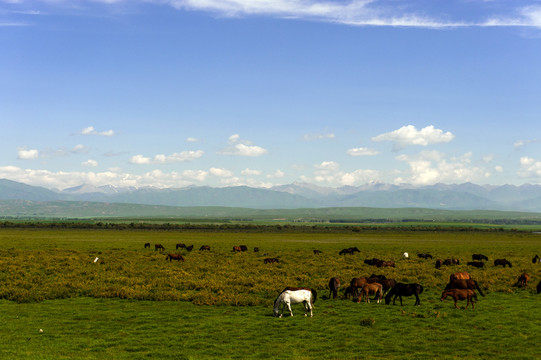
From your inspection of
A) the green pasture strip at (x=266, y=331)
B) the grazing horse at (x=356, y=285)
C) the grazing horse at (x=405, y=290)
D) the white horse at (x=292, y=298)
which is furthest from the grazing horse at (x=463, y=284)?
the white horse at (x=292, y=298)

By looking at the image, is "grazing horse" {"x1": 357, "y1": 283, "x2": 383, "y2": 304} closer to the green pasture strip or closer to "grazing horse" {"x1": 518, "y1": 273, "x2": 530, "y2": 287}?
the green pasture strip

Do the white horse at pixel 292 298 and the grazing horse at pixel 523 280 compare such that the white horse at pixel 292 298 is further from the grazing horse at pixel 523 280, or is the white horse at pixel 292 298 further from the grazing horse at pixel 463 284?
the grazing horse at pixel 523 280

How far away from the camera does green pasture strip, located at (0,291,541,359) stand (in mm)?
15141

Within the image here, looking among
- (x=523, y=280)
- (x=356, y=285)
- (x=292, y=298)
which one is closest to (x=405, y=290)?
(x=356, y=285)

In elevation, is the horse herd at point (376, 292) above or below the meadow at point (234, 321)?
above

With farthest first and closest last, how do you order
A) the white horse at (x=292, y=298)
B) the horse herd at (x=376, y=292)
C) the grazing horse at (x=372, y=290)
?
the grazing horse at (x=372, y=290)
the horse herd at (x=376, y=292)
the white horse at (x=292, y=298)

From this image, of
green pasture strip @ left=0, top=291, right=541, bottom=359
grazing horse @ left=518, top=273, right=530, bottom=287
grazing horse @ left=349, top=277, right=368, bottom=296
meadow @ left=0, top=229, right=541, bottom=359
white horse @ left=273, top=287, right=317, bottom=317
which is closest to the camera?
green pasture strip @ left=0, top=291, right=541, bottom=359

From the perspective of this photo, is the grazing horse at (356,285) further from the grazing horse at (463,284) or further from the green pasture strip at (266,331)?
the grazing horse at (463,284)

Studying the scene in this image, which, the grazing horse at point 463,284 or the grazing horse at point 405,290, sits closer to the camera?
the grazing horse at point 405,290

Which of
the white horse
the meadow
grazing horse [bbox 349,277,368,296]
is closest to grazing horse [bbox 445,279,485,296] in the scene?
the meadow

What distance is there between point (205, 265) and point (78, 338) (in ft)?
76.4

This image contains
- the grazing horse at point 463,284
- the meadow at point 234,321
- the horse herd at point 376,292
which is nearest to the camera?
the meadow at point 234,321

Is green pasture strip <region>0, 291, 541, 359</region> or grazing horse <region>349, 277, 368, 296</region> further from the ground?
grazing horse <region>349, 277, 368, 296</region>

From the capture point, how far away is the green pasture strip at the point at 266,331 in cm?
1514
